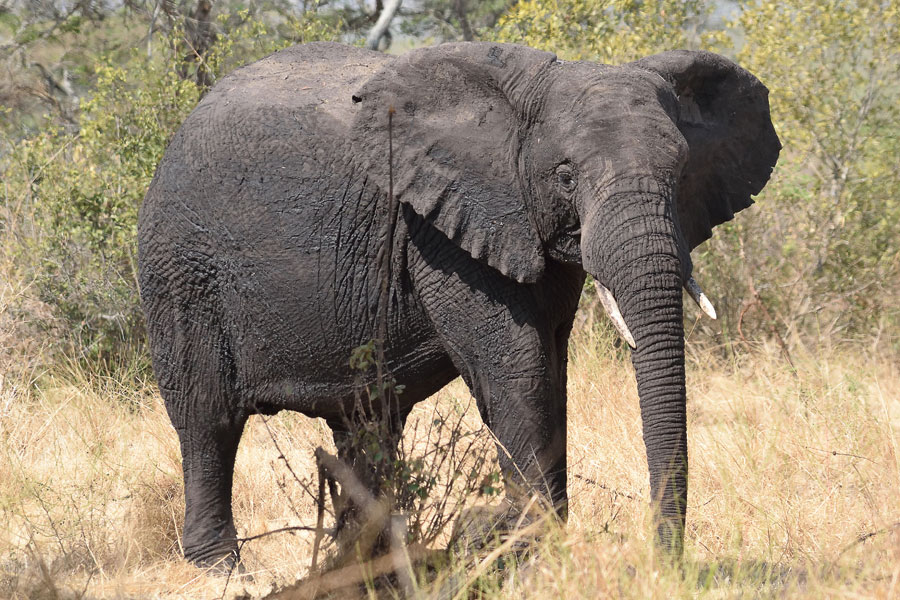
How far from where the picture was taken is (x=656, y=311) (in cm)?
365

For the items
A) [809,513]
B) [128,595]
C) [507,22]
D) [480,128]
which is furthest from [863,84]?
A: [128,595]

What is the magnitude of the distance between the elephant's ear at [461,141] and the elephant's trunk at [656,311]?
16.9 inches

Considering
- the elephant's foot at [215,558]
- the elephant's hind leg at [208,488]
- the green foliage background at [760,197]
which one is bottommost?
the elephant's foot at [215,558]

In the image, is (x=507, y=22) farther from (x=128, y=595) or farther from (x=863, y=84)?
(x=128, y=595)

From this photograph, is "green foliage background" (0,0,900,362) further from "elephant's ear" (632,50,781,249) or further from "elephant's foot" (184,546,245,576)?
"elephant's ear" (632,50,781,249)

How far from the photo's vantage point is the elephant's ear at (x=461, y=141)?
409 centimetres

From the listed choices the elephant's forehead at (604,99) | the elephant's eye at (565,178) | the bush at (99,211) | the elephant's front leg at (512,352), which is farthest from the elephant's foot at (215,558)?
the bush at (99,211)

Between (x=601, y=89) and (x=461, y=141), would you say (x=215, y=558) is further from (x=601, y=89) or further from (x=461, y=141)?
(x=601, y=89)

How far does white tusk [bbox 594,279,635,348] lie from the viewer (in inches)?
145

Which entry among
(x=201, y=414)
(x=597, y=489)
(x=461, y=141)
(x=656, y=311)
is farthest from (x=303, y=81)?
(x=597, y=489)

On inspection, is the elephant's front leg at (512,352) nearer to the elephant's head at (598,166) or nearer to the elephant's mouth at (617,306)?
the elephant's head at (598,166)

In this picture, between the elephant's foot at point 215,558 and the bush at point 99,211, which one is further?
the bush at point 99,211

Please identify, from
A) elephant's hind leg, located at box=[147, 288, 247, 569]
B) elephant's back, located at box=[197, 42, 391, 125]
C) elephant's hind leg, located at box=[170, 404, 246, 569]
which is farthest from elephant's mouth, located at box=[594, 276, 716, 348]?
elephant's hind leg, located at box=[170, 404, 246, 569]

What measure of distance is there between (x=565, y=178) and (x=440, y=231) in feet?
2.00
